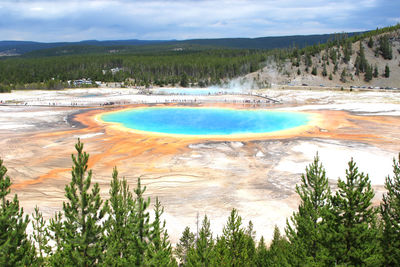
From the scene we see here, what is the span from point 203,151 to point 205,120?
22771mm

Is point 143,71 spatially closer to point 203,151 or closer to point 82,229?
point 203,151

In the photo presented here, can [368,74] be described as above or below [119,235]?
above

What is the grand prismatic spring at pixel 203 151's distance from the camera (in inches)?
974

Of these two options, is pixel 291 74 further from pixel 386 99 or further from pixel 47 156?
pixel 47 156

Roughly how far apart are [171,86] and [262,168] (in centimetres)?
10576

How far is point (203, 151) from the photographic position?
3628 centimetres

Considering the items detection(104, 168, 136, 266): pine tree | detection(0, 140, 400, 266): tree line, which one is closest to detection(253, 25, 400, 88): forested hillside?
detection(0, 140, 400, 266): tree line

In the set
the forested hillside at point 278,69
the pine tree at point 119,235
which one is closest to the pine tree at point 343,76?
the forested hillside at point 278,69

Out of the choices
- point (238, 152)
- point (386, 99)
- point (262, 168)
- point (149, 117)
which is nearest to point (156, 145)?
point (238, 152)

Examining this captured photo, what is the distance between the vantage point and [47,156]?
34719 millimetres

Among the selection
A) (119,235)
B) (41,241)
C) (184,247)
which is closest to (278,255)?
(184,247)

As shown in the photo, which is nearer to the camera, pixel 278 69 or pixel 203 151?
pixel 203 151

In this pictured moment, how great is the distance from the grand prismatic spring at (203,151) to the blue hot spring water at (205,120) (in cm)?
17

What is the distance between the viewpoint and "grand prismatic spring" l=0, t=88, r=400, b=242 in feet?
81.2
